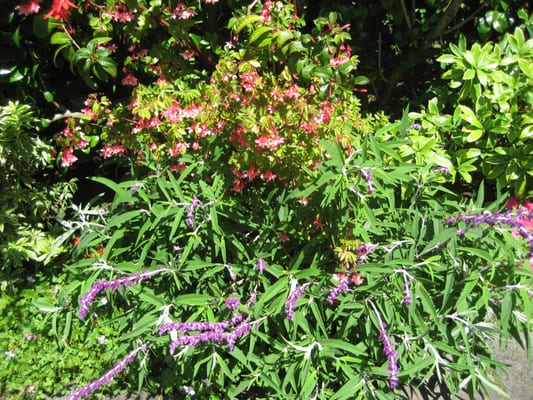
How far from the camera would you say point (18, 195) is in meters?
2.99

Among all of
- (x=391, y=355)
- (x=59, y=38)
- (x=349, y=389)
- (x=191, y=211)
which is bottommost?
(x=349, y=389)

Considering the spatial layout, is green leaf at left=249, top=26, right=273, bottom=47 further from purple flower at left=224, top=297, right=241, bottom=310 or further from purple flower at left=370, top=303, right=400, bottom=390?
purple flower at left=370, top=303, right=400, bottom=390

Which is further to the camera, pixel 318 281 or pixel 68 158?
pixel 68 158

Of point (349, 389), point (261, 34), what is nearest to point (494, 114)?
point (261, 34)

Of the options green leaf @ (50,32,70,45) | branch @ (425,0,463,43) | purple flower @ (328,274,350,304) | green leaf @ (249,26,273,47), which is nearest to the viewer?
purple flower @ (328,274,350,304)

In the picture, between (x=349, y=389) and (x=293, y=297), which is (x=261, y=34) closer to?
(x=293, y=297)

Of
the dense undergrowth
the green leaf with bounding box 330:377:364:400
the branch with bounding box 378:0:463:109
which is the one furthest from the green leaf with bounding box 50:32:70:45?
the branch with bounding box 378:0:463:109

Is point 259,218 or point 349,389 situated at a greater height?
point 259,218

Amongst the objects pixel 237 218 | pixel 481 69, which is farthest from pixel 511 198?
pixel 237 218

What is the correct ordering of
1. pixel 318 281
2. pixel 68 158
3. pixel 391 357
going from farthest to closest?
pixel 68 158 < pixel 318 281 < pixel 391 357

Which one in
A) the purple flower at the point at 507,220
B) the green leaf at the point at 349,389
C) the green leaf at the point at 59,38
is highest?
the green leaf at the point at 59,38

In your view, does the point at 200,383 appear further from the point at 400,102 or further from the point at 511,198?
the point at 400,102

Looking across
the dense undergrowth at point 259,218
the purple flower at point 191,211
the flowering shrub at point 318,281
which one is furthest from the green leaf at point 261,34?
the purple flower at point 191,211

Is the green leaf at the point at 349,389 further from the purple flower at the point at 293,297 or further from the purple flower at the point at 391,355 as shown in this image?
the purple flower at the point at 293,297
